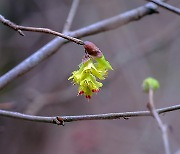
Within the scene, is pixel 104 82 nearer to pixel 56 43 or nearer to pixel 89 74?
pixel 56 43

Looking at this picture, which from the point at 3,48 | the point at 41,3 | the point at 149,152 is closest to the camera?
the point at 149,152

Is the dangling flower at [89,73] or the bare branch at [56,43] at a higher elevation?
the bare branch at [56,43]

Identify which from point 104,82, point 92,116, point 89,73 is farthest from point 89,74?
point 104,82

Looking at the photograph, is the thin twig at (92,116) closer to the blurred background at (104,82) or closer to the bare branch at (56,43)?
the bare branch at (56,43)

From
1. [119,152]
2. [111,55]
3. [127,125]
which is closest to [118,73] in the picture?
[111,55]

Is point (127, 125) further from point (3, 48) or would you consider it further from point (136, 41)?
point (3, 48)

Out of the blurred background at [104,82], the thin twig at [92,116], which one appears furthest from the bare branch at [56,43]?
the blurred background at [104,82]
